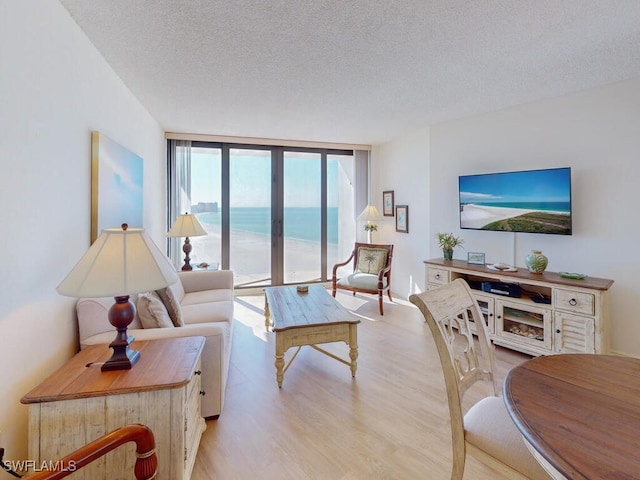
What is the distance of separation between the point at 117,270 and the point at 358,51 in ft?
6.70

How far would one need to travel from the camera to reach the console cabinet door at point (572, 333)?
251cm

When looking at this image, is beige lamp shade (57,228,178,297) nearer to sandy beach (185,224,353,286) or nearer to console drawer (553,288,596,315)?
console drawer (553,288,596,315)

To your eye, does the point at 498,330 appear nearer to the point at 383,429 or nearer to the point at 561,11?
the point at 383,429

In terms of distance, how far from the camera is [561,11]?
1.78m

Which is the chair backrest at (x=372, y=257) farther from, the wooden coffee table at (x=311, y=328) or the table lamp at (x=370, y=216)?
the wooden coffee table at (x=311, y=328)

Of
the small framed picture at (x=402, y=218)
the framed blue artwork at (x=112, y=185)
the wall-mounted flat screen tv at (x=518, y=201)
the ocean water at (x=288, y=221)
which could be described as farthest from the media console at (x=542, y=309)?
the framed blue artwork at (x=112, y=185)

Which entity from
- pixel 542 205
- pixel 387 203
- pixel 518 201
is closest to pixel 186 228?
pixel 387 203

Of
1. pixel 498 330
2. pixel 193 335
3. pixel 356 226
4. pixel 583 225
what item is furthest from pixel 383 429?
pixel 356 226

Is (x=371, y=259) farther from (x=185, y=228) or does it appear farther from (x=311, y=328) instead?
(x=185, y=228)

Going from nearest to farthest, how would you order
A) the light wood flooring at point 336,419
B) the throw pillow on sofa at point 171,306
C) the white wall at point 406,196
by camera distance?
the light wood flooring at point 336,419 < the throw pillow on sofa at point 171,306 < the white wall at point 406,196

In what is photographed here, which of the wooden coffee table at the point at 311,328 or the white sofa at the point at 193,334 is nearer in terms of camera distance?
the white sofa at the point at 193,334

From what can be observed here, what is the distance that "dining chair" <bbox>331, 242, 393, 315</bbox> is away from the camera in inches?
169

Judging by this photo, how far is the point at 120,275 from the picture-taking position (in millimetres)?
1337

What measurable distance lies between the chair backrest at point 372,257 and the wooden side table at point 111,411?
3.55 metres
